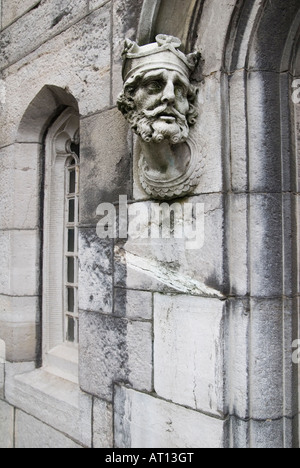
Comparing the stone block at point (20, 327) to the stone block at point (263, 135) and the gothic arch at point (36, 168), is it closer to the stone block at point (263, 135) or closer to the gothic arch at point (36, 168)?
the gothic arch at point (36, 168)

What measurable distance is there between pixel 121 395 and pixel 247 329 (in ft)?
2.92

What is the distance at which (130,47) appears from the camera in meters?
1.85

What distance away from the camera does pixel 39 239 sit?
9.96ft

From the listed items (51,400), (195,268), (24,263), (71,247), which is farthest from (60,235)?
(195,268)

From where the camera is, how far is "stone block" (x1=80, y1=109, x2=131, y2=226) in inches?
87.2

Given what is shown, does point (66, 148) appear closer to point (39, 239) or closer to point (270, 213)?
point (39, 239)

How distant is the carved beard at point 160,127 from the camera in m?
1.71

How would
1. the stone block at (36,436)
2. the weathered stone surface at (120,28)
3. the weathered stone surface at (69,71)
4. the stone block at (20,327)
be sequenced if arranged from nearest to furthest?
1. the weathered stone surface at (120,28)
2. the weathered stone surface at (69,71)
3. the stone block at (36,436)
4. the stone block at (20,327)

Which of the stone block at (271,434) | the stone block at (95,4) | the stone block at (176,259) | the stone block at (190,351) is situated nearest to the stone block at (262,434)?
the stone block at (271,434)

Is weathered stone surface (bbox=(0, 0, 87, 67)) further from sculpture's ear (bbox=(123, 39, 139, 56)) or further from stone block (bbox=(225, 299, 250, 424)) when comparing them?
stone block (bbox=(225, 299, 250, 424))

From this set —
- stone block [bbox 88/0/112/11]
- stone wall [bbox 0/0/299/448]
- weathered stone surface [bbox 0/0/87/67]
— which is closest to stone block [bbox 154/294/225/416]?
stone wall [bbox 0/0/299/448]

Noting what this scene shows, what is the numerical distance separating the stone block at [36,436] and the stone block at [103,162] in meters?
1.51

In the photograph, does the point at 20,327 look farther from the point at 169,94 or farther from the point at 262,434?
the point at 169,94
